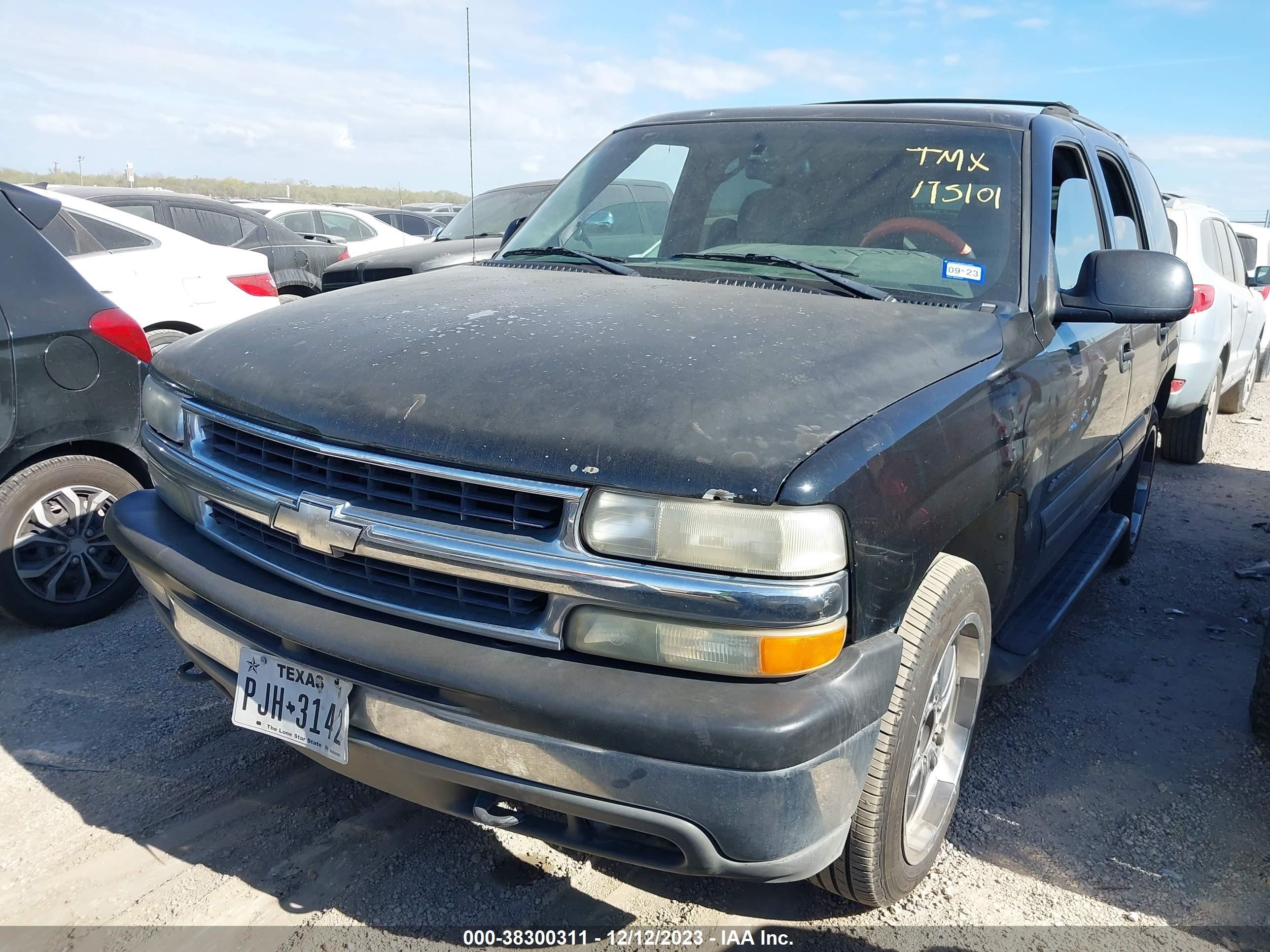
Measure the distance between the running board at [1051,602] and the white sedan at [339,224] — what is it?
10535 millimetres

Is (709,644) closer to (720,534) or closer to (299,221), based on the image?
(720,534)

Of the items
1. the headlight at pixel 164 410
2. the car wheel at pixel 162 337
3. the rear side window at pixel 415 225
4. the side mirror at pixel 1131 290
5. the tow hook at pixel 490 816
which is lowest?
the tow hook at pixel 490 816

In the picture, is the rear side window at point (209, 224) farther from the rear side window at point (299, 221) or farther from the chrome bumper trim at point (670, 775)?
the chrome bumper trim at point (670, 775)

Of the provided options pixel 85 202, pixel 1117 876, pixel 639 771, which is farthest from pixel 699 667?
pixel 85 202

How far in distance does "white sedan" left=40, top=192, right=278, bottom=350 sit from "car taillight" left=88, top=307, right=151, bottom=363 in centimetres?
140

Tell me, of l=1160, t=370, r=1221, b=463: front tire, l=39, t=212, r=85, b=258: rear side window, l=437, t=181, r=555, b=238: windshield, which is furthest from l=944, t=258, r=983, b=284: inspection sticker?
l=437, t=181, r=555, b=238: windshield

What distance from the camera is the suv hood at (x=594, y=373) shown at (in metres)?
1.84

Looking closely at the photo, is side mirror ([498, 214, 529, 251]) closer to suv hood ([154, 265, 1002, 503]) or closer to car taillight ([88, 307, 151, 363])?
suv hood ([154, 265, 1002, 503])

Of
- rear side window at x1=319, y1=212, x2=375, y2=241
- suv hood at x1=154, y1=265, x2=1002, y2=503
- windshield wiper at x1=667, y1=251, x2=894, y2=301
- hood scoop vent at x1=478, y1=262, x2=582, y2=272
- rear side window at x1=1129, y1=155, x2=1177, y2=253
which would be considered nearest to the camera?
suv hood at x1=154, y1=265, x2=1002, y2=503

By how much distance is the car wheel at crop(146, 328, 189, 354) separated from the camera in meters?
5.44

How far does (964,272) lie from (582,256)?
3.96ft

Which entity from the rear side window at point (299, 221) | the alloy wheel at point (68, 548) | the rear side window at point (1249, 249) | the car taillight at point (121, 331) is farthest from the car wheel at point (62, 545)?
the rear side window at point (1249, 249)

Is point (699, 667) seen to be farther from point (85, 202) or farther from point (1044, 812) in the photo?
point (85, 202)

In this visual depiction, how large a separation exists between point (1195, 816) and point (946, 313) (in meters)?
1.69
